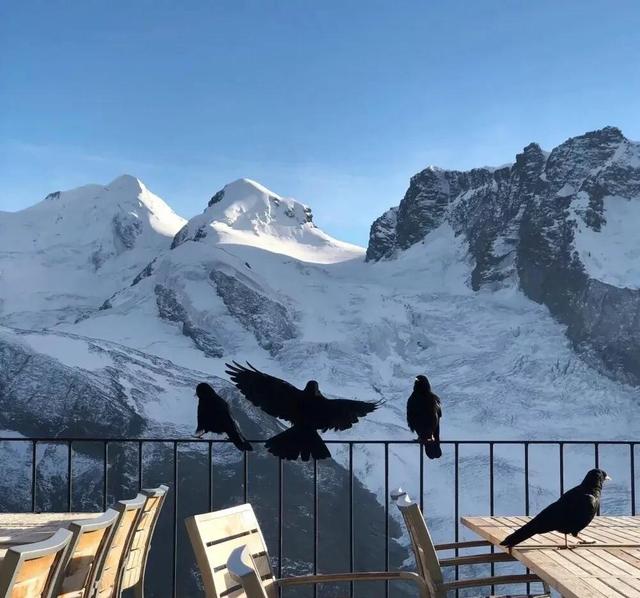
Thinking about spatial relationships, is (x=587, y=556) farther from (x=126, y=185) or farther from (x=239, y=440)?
(x=126, y=185)

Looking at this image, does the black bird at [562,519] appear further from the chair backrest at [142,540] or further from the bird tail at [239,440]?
the bird tail at [239,440]

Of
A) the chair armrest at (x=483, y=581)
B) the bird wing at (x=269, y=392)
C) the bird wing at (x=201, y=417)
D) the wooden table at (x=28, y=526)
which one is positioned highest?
the bird wing at (x=269, y=392)

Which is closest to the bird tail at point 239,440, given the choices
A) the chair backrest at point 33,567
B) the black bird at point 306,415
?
the black bird at point 306,415

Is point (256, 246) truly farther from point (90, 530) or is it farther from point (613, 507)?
point (90, 530)

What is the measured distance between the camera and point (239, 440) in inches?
163

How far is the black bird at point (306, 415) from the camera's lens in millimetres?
3916

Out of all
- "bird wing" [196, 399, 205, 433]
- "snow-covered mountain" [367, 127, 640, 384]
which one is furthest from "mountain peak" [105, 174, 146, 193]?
"bird wing" [196, 399, 205, 433]

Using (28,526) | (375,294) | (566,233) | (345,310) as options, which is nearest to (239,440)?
(28,526)

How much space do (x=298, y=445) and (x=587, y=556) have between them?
186 cm

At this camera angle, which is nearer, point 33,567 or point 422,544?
point 33,567

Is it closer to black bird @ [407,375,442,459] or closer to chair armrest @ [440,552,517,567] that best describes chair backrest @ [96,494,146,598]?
chair armrest @ [440,552,517,567]

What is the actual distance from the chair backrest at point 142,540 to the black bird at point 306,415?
3.94ft

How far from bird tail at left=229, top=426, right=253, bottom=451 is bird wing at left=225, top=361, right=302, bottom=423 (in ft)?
0.62

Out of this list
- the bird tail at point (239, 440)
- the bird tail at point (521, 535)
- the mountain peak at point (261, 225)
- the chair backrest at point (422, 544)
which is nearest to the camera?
the bird tail at point (521, 535)
